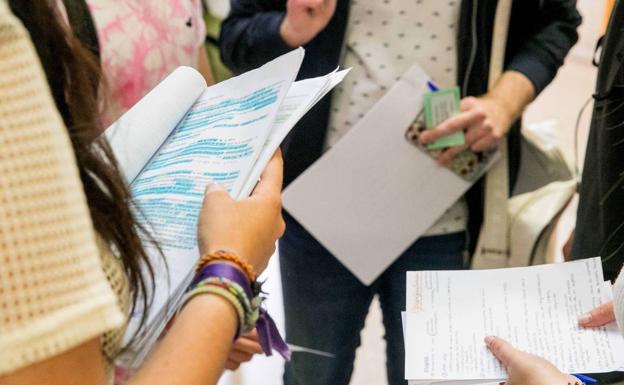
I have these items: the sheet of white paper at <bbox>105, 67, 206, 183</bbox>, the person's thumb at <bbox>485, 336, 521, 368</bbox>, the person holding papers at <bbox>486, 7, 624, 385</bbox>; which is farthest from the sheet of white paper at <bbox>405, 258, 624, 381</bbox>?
the sheet of white paper at <bbox>105, 67, 206, 183</bbox>

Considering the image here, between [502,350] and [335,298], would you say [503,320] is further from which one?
[335,298]

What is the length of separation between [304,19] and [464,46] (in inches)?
10.3

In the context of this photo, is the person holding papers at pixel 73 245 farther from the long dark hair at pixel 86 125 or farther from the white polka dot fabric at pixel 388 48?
the white polka dot fabric at pixel 388 48

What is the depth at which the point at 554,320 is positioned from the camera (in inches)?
29.1

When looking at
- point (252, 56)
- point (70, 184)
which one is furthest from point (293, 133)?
point (70, 184)

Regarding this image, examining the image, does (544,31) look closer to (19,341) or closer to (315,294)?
A: (315,294)

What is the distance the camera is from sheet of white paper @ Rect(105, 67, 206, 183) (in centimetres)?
71

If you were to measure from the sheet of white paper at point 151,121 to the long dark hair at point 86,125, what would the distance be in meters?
0.17

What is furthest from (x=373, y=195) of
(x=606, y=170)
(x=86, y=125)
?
(x=86, y=125)

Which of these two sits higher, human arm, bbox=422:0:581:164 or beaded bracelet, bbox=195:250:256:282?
beaded bracelet, bbox=195:250:256:282

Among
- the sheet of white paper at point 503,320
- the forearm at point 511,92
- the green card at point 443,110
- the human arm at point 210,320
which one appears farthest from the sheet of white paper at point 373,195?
the human arm at point 210,320

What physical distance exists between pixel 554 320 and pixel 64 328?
53 centimetres

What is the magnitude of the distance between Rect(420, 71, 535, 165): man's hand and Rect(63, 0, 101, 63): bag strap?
0.55 m

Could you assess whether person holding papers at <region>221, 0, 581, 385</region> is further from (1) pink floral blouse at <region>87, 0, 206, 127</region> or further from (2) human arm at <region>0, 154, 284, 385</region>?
(2) human arm at <region>0, 154, 284, 385</region>
